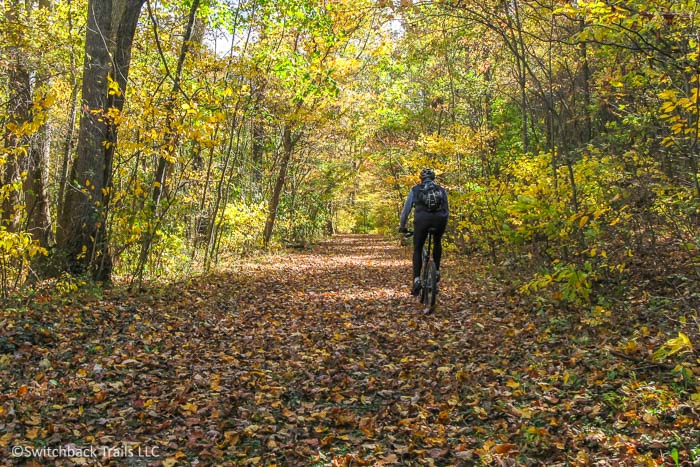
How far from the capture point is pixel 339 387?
497cm

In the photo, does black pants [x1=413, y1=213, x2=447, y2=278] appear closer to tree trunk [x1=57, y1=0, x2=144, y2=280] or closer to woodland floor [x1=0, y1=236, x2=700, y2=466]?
woodland floor [x1=0, y1=236, x2=700, y2=466]

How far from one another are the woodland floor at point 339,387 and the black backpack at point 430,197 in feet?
5.86

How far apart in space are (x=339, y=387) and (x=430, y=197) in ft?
13.0

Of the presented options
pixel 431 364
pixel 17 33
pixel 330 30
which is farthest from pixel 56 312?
pixel 330 30

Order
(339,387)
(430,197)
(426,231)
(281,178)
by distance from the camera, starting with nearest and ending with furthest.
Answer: (339,387), (430,197), (426,231), (281,178)

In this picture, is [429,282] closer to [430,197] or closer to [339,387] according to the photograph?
[430,197]

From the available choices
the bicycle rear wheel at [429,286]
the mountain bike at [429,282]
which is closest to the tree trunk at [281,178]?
the mountain bike at [429,282]

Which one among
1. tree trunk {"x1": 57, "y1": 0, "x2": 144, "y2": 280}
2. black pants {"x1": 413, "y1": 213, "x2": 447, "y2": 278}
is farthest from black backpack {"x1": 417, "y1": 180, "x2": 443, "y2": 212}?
tree trunk {"x1": 57, "y1": 0, "x2": 144, "y2": 280}

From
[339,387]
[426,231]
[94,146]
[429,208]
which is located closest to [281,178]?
[94,146]

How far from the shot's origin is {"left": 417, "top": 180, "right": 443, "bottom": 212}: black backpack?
7.95 m

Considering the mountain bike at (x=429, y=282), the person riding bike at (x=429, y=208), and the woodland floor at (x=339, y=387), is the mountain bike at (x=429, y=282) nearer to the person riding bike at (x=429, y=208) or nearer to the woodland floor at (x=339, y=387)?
the person riding bike at (x=429, y=208)

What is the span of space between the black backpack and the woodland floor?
1785 mm

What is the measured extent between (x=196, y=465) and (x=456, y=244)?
14.8 m

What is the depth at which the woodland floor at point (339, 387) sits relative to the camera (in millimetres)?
3600
